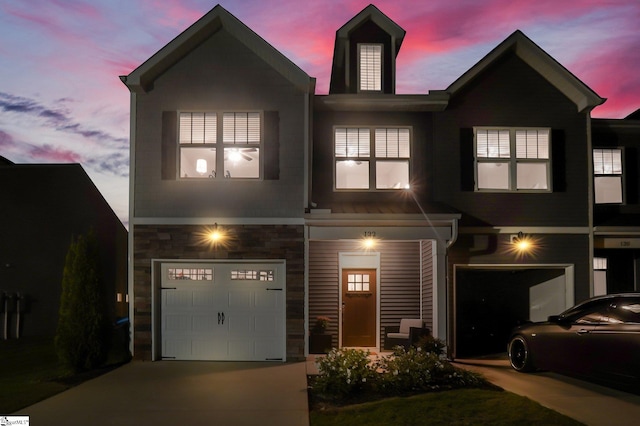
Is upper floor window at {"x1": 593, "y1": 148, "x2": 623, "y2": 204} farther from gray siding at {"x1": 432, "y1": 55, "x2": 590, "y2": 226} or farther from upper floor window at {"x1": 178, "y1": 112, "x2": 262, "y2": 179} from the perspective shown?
upper floor window at {"x1": 178, "y1": 112, "x2": 262, "y2": 179}

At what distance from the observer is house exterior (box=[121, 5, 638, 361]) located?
563 inches

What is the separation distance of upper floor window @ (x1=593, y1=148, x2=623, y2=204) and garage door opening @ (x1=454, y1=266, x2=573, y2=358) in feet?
7.90

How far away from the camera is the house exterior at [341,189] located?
46.9ft

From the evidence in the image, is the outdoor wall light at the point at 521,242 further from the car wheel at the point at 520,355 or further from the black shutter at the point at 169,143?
the black shutter at the point at 169,143

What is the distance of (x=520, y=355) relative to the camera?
42.0 ft

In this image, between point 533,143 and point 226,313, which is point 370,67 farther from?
point 226,313

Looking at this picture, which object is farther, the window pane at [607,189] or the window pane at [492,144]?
the window pane at [607,189]

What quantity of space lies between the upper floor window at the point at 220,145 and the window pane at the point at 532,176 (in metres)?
6.09

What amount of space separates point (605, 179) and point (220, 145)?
30.5 ft

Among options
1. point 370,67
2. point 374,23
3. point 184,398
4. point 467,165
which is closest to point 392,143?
point 467,165

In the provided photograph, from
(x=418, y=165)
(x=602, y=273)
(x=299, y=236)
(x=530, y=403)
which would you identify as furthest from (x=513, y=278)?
(x=530, y=403)

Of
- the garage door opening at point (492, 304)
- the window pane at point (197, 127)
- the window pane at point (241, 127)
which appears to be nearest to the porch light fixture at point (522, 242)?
the garage door opening at point (492, 304)

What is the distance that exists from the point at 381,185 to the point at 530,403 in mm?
7048

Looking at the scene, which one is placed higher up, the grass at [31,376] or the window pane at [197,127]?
the window pane at [197,127]
